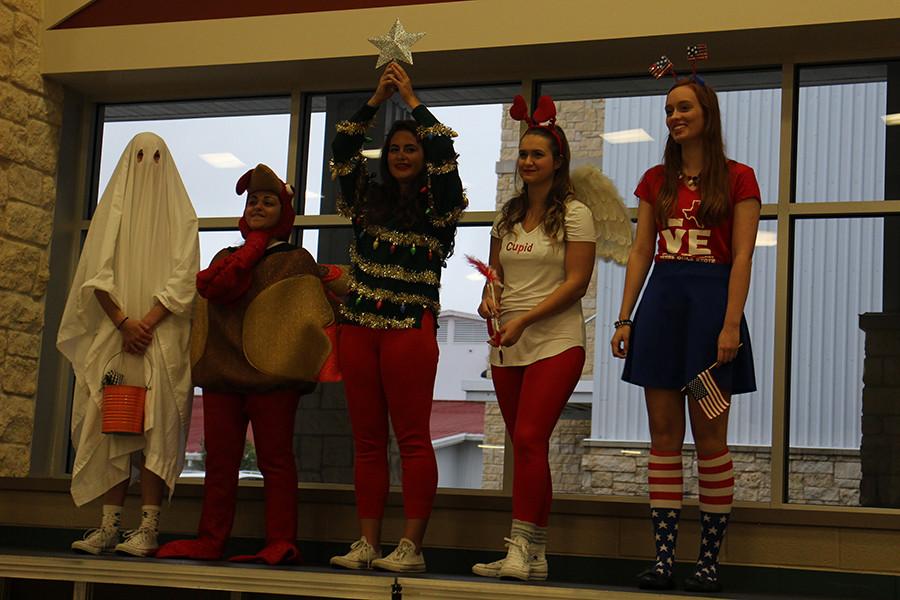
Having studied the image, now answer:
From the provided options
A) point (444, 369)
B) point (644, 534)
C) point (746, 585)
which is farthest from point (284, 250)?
point (746, 585)

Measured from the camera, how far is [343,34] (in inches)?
211

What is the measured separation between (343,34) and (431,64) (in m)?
0.41

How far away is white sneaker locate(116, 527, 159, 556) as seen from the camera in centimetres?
426

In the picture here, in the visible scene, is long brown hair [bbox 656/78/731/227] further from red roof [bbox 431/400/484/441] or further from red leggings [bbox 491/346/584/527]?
red roof [bbox 431/400/484/441]

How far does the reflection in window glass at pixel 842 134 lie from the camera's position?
4.93m

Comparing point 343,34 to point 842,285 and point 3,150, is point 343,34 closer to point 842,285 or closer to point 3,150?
point 3,150

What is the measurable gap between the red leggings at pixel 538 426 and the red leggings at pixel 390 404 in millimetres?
321

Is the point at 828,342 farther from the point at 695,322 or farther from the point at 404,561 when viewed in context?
the point at 404,561

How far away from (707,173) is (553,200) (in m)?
0.52

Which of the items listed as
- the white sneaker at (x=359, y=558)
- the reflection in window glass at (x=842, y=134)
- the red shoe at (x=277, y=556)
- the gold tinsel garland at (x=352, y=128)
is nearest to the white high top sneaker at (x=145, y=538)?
the red shoe at (x=277, y=556)

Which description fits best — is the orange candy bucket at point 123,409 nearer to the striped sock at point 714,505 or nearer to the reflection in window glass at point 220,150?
the reflection in window glass at point 220,150

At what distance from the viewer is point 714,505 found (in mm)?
3836

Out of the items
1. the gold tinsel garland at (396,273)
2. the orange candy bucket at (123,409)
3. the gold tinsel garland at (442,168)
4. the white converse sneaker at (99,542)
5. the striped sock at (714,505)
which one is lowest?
the white converse sneaker at (99,542)

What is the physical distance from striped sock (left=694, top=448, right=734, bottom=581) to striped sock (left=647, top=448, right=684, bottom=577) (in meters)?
0.08
